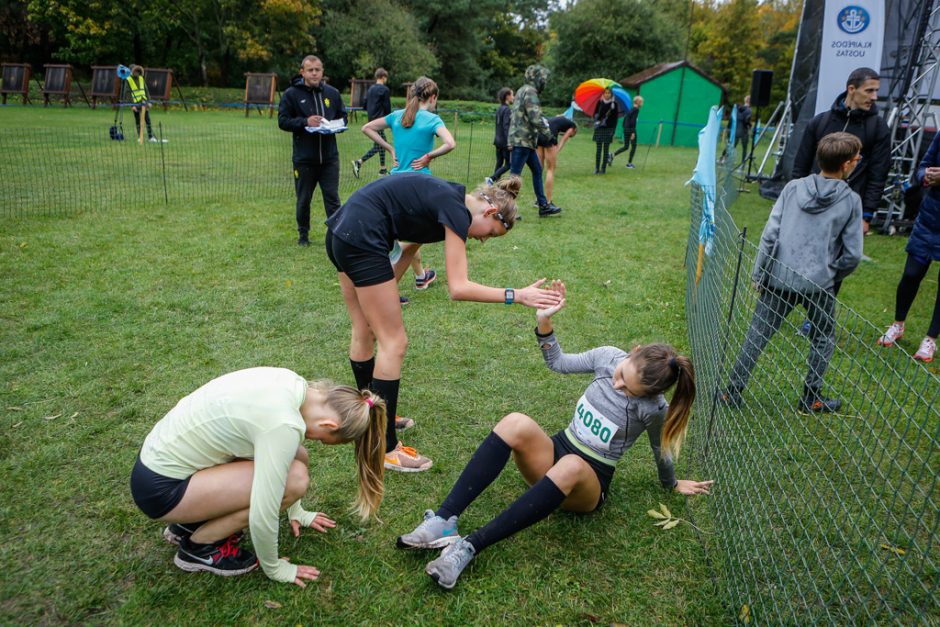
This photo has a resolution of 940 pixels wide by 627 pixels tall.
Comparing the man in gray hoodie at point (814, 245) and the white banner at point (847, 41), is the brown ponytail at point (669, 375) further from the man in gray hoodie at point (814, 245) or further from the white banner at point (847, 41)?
the white banner at point (847, 41)

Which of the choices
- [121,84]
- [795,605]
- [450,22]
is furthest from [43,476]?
[450,22]

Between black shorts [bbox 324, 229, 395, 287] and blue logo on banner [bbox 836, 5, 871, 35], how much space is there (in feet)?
33.8

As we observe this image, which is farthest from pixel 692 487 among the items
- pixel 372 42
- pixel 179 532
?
pixel 372 42

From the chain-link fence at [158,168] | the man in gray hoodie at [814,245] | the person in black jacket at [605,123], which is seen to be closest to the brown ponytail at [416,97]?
the man in gray hoodie at [814,245]

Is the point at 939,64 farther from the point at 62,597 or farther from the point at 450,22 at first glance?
the point at 450,22

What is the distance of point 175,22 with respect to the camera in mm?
31109

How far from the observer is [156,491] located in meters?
2.23

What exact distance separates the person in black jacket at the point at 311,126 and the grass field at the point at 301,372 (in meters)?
0.76

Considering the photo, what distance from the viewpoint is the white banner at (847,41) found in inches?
372

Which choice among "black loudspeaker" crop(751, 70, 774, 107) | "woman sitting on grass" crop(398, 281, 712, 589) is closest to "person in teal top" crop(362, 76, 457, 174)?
"woman sitting on grass" crop(398, 281, 712, 589)

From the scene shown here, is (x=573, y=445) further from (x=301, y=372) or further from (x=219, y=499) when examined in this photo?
(x=301, y=372)

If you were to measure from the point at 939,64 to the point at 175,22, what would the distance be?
3338 cm

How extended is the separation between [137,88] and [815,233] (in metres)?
14.0

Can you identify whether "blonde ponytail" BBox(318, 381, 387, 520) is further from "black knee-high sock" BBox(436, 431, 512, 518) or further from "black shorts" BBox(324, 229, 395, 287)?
"black shorts" BBox(324, 229, 395, 287)
